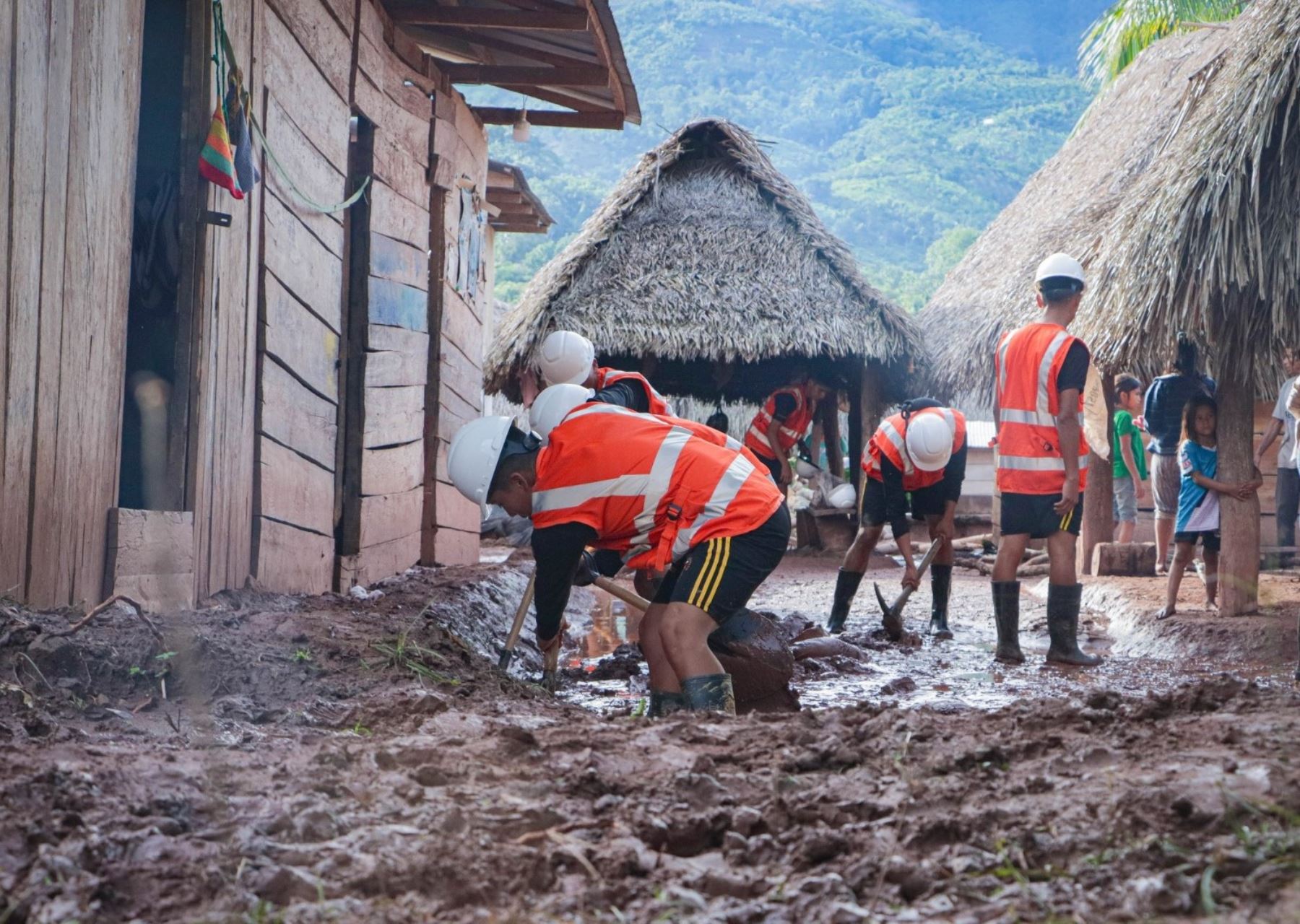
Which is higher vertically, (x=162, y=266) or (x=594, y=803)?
(x=162, y=266)

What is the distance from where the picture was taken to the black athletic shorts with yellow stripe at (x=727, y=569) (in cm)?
399

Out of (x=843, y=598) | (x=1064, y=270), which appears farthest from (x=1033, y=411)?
(x=843, y=598)

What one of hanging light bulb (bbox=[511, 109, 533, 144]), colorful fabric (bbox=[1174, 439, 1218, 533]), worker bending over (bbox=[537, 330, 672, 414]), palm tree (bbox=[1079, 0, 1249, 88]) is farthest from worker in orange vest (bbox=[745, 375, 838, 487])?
palm tree (bbox=[1079, 0, 1249, 88])

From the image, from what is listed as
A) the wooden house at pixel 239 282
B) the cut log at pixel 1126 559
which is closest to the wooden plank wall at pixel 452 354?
the wooden house at pixel 239 282

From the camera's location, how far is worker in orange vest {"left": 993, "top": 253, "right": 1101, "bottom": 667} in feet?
19.5

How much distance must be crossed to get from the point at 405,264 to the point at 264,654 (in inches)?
Result: 154

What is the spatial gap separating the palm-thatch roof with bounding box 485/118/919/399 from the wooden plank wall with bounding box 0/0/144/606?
8.13 m

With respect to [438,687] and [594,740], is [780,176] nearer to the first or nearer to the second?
[438,687]

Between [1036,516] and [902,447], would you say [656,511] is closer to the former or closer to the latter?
[1036,516]

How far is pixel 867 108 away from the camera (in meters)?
78.7

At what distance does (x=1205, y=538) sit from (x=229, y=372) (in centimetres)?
547

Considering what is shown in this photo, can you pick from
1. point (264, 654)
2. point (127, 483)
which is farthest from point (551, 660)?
point (127, 483)

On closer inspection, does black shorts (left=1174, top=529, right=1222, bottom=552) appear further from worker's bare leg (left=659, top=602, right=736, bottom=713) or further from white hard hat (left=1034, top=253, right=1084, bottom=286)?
worker's bare leg (left=659, top=602, right=736, bottom=713)

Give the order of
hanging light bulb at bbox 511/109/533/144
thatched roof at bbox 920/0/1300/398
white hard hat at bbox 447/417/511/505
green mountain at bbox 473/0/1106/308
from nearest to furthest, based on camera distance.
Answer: white hard hat at bbox 447/417/511/505 < thatched roof at bbox 920/0/1300/398 < hanging light bulb at bbox 511/109/533/144 < green mountain at bbox 473/0/1106/308
